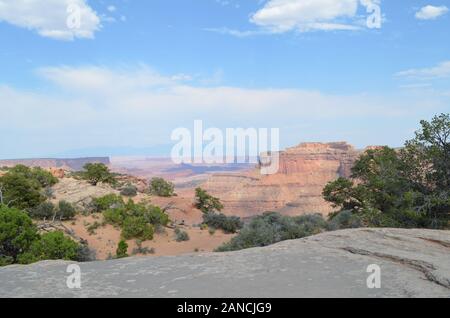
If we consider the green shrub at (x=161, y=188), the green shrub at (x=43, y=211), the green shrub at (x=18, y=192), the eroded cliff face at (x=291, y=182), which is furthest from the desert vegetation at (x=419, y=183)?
the eroded cliff face at (x=291, y=182)

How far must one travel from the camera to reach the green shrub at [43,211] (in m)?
23.1

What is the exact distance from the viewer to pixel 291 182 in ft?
265

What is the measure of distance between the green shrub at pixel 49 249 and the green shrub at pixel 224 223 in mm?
14196

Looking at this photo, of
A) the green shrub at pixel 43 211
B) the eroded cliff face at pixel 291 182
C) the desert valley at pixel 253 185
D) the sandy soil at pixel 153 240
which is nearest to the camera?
the sandy soil at pixel 153 240

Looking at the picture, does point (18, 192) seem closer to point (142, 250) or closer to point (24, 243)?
point (142, 250)

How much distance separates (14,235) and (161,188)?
29.0m

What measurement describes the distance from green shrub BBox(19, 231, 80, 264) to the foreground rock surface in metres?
8.91

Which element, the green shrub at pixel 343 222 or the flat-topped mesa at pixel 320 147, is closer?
the green shrub at pixel 343 222

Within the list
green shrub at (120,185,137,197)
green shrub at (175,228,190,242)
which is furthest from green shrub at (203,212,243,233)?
green shrub at (120,185,137,197)

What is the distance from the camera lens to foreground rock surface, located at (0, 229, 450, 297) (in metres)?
3.09

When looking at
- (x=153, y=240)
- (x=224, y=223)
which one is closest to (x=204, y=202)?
(x=224, y=223)

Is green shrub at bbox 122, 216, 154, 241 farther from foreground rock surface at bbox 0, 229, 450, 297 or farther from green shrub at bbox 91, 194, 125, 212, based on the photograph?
foreground rock surface at bbox 0, 229, 450, 297

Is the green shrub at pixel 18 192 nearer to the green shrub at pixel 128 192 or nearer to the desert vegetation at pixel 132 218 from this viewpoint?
the desert vegetation at pixel 132 218
